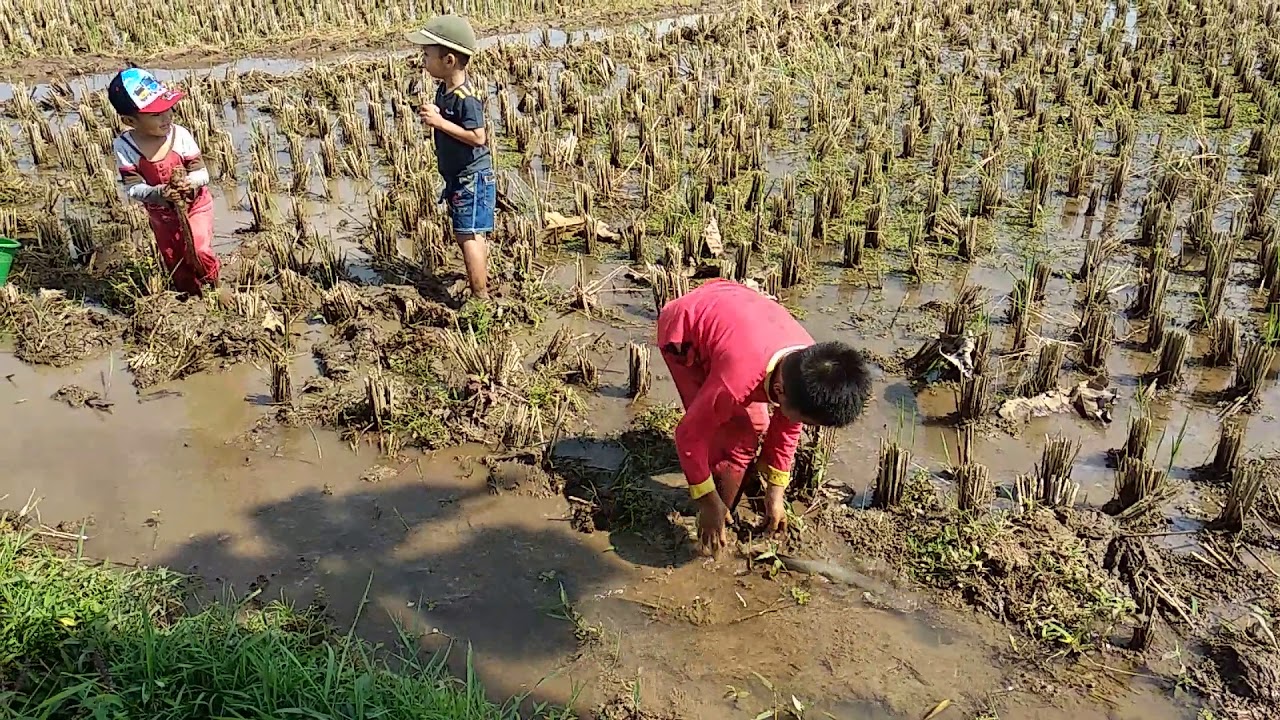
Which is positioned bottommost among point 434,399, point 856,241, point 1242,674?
point 1242,674

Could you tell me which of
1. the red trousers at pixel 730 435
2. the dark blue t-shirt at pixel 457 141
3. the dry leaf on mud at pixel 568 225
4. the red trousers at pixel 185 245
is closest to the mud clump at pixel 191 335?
the red trousers at pixel 185 245

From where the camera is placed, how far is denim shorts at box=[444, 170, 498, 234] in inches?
189

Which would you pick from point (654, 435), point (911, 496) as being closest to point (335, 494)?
point (654, 435)

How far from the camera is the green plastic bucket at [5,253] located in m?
4.76

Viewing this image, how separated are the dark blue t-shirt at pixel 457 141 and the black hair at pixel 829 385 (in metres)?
2.69

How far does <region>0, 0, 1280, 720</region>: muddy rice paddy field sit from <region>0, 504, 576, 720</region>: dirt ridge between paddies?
0.67ft

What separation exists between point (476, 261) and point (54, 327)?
226cm

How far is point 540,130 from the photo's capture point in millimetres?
8023

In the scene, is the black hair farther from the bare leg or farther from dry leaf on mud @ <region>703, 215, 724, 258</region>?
dry leaf on mud @ <region>703, 215, 724, 258</region>

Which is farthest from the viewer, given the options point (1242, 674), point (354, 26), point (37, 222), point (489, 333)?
point (354, 26)

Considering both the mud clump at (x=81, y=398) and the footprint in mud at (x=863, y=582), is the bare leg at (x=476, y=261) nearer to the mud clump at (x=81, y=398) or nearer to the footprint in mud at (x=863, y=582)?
the mud clump at (x=81, y=398)

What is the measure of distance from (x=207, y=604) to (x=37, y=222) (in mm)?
3921

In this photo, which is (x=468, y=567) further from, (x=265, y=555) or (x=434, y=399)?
(x=434, y=399)

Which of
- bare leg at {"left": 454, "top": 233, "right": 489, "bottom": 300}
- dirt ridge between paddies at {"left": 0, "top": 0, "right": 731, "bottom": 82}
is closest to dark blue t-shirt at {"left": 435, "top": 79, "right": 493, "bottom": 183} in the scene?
bare leg at {"left": 454, "top": 233, "right": 489, "bottom": 300}
